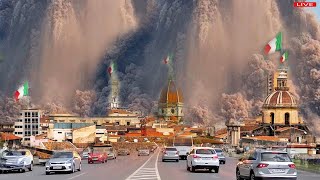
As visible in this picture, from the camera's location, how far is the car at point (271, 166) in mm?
34594

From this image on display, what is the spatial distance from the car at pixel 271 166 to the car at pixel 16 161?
68.0ft

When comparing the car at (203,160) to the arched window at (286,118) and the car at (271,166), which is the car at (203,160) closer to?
the car at (271,166)

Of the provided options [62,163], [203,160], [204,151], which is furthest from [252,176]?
[62,163]

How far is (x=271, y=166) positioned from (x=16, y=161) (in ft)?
73.9

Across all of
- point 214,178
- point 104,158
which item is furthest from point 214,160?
point 104,158

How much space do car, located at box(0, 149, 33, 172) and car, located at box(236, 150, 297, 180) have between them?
20.7 metres

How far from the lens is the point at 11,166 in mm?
50656

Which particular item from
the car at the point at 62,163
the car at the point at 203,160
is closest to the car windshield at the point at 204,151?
the car at the point at 203,160

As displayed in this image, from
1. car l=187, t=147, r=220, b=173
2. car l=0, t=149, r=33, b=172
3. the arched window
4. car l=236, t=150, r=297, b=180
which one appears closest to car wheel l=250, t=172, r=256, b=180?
car l=236, t=150, r=297, b=180

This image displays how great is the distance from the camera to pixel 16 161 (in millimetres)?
50906

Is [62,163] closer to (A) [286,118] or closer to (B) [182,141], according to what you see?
(B) [182,141]

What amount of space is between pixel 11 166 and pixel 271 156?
22249 mm

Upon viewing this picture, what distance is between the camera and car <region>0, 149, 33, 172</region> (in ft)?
166

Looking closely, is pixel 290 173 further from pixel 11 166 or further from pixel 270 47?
pixel 270 47
